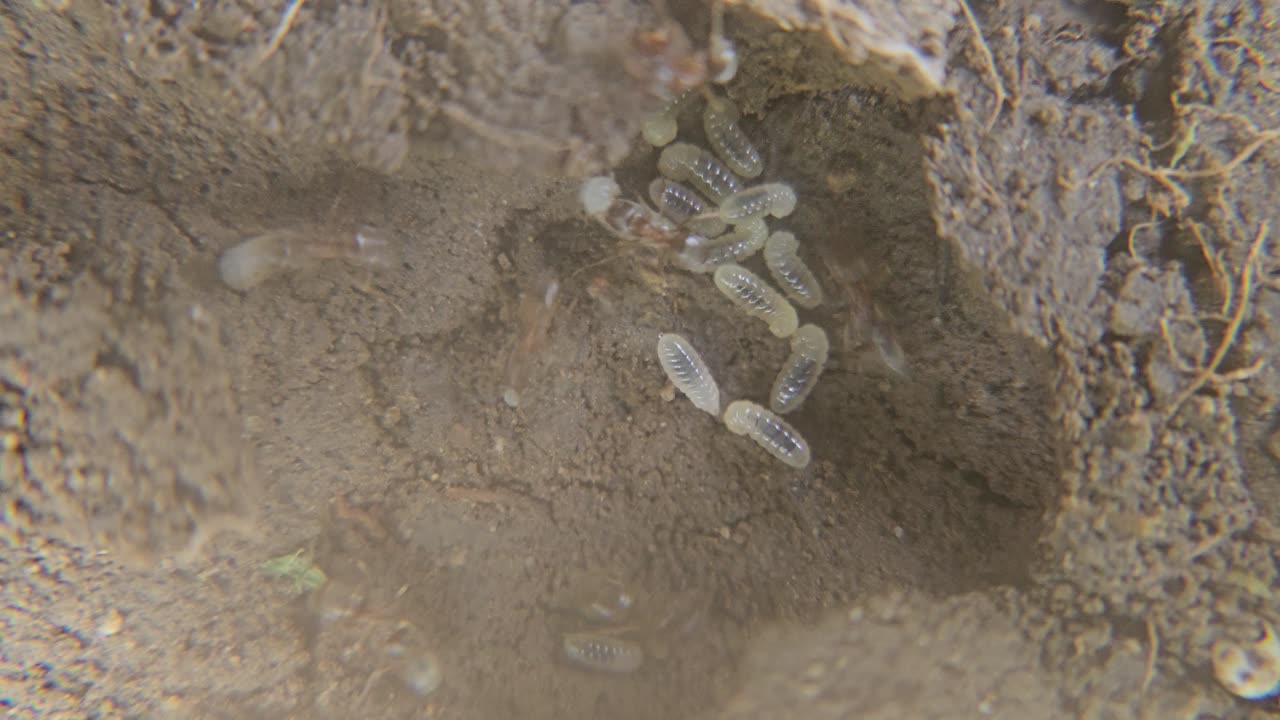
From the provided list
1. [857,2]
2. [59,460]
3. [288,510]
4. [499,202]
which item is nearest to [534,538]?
[288,510]

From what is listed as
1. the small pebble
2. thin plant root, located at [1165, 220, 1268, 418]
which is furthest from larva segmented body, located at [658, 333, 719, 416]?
the small pebble

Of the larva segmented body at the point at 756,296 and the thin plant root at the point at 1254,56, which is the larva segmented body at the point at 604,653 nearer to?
the larva segmented body at the point at 756,296

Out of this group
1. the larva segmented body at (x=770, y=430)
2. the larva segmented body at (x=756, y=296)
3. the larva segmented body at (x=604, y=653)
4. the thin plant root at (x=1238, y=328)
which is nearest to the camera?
the thin plant root at (x=1238, y=328)

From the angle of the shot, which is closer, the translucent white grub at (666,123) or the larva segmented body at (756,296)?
the translucent white grub at (666,123)

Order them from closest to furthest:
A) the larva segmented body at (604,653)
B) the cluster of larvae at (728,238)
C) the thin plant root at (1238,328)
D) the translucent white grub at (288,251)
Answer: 1. the thin plant root at (1238,328)
2. the translucent white grub at (288,251)
3. the cluster of larvae at (728,238)
4. the larva segmented body at (604,653)

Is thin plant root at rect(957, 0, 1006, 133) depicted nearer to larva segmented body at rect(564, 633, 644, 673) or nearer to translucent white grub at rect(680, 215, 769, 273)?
translucent white grub at rect(680, 215, 769, 273)

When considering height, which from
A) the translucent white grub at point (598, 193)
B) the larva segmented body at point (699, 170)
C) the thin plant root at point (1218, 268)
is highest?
the thin plant root at point (1218, 268)

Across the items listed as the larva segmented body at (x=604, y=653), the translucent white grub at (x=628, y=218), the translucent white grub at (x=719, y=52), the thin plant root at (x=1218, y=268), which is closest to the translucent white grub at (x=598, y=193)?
the translucent white grub at (x=628, y=218)
